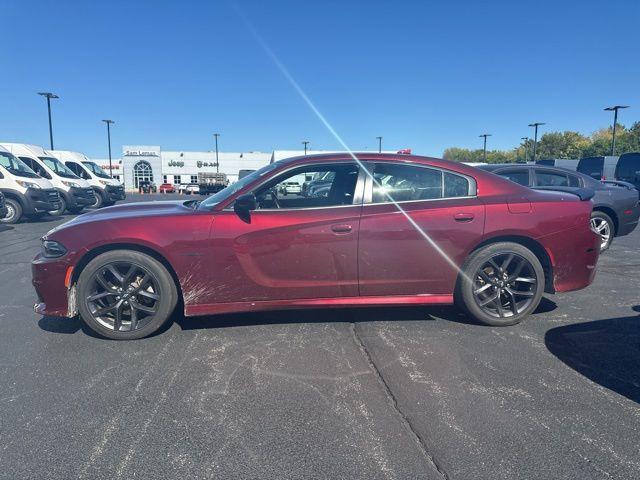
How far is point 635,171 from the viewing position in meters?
16.4

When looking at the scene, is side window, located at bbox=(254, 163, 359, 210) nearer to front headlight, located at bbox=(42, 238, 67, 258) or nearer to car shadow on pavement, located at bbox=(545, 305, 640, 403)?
front headlight, located at bbox=(42, 238, 67, 258)

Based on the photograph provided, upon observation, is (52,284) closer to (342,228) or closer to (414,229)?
(342,228)

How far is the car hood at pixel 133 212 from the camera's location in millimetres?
3535

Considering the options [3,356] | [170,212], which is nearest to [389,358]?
[170,212]

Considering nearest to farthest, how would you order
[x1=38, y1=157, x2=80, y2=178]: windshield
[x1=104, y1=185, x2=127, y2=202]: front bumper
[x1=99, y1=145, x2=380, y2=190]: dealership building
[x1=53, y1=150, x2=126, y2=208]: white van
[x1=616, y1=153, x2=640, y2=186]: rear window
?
[x1=38, y1=157, x2=80, y2=178]: windshield → [x1=616, y1=153, x2=640, y2=186]: rear window → [x1=53, y1=150, x2=126, y2=208]: white van → [x1=104, y1=185, x2=127, y2=202]: front bumper → [x1=99, y1=145, x2=380, y2=190]: dealership building

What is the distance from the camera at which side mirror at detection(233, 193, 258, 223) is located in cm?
342

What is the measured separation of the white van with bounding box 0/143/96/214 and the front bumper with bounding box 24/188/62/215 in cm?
131

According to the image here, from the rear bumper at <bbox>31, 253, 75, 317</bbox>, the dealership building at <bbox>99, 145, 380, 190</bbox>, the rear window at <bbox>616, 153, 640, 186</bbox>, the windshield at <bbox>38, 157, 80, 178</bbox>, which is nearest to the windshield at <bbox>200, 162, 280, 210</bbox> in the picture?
the rear bumper at <bbox>31, 253, 75, 317</bbox>

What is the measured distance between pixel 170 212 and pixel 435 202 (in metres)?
2.38

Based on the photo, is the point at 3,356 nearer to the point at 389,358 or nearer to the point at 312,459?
the point at 312,459

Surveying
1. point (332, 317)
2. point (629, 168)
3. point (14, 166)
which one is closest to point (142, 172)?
point (14, 166)


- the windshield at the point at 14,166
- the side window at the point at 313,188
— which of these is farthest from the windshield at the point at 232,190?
the windshield at the point at 14,166

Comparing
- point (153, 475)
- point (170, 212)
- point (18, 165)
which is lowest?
point (153, 475)

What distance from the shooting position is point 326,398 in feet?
8.43
